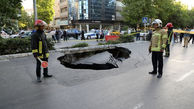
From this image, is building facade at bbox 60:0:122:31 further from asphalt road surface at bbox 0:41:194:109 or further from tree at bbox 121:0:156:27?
asphalt road surface at bbox 0:41:194:109

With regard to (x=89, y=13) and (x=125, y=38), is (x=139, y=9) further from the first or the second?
(x=89, y=13)

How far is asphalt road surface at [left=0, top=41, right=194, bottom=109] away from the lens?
3232mm

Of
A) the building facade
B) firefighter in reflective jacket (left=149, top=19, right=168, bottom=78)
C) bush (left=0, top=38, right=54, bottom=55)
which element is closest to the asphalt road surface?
firefighter in reflective jacket (left=149, top=19, right=168, bottom=78)

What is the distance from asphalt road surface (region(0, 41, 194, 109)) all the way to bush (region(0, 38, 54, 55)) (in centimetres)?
353

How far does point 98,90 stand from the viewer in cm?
398

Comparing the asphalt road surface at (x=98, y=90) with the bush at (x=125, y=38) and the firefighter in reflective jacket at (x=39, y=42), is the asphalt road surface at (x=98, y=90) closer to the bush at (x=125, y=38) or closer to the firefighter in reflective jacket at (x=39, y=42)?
the firefighter in reflective jacket at (x=39, y=42)

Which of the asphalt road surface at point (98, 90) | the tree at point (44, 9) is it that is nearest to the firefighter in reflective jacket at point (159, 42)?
the asphalt road surface at point (98, 90)

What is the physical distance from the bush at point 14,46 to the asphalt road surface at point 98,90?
3.53 meters

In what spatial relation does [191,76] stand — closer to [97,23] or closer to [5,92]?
[5,92]

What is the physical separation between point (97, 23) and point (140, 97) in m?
52.1

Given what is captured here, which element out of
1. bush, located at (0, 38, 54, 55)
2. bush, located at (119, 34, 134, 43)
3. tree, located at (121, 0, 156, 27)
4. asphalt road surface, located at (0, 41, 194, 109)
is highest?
tree, located at (121, 0, 156, 27)

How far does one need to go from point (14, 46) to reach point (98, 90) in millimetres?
7085

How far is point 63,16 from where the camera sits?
61531 mm

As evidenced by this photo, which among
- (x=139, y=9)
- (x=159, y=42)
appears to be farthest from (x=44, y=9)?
(x=159, y=42)
